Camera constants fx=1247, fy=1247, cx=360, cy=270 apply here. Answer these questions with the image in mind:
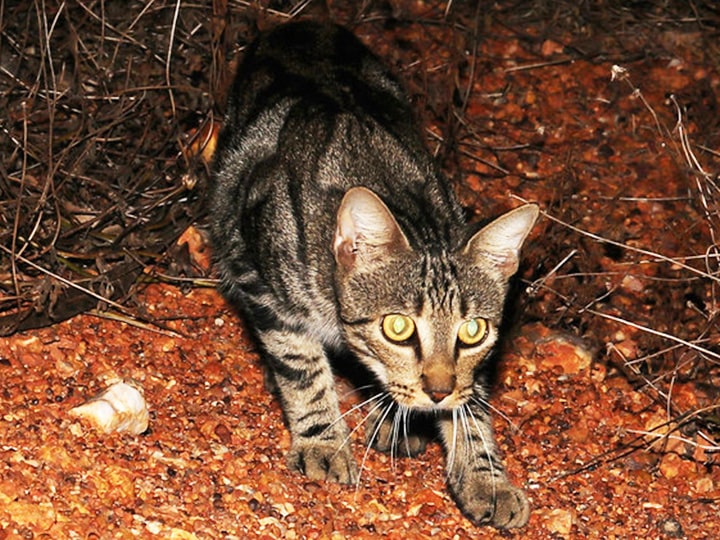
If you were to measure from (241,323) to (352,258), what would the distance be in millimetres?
1253

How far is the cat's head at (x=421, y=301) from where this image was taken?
418cm

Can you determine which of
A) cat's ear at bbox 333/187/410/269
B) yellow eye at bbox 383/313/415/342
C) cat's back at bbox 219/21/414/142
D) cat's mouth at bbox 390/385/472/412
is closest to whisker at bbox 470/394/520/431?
cat's mouth at bbox 390/385/472/412

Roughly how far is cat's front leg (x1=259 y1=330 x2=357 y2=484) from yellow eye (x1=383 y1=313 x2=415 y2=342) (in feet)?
2.13

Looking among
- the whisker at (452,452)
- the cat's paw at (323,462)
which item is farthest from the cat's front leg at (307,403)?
the whisker at (452,452)

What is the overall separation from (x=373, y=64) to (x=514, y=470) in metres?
1.84

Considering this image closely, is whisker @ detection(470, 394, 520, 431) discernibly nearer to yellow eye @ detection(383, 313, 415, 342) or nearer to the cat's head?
the cat's head

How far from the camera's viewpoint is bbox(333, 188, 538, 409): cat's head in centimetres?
418

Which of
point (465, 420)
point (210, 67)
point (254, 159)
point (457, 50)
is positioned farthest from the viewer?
point (457, 50)

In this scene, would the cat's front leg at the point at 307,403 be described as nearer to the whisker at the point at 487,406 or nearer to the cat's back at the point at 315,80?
the whisker at the point at 487,406

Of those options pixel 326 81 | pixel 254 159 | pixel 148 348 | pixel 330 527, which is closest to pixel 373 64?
pixel 326 81

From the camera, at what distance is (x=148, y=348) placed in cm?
513

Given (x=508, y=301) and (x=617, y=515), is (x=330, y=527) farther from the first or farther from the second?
(x=508, y=301)

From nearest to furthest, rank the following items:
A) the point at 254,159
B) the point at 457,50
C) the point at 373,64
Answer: the point at 254,159 → the point at 373,64 → the point at 457,50

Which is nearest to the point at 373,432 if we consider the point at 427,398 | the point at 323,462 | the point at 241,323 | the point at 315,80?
the point at 323,462
